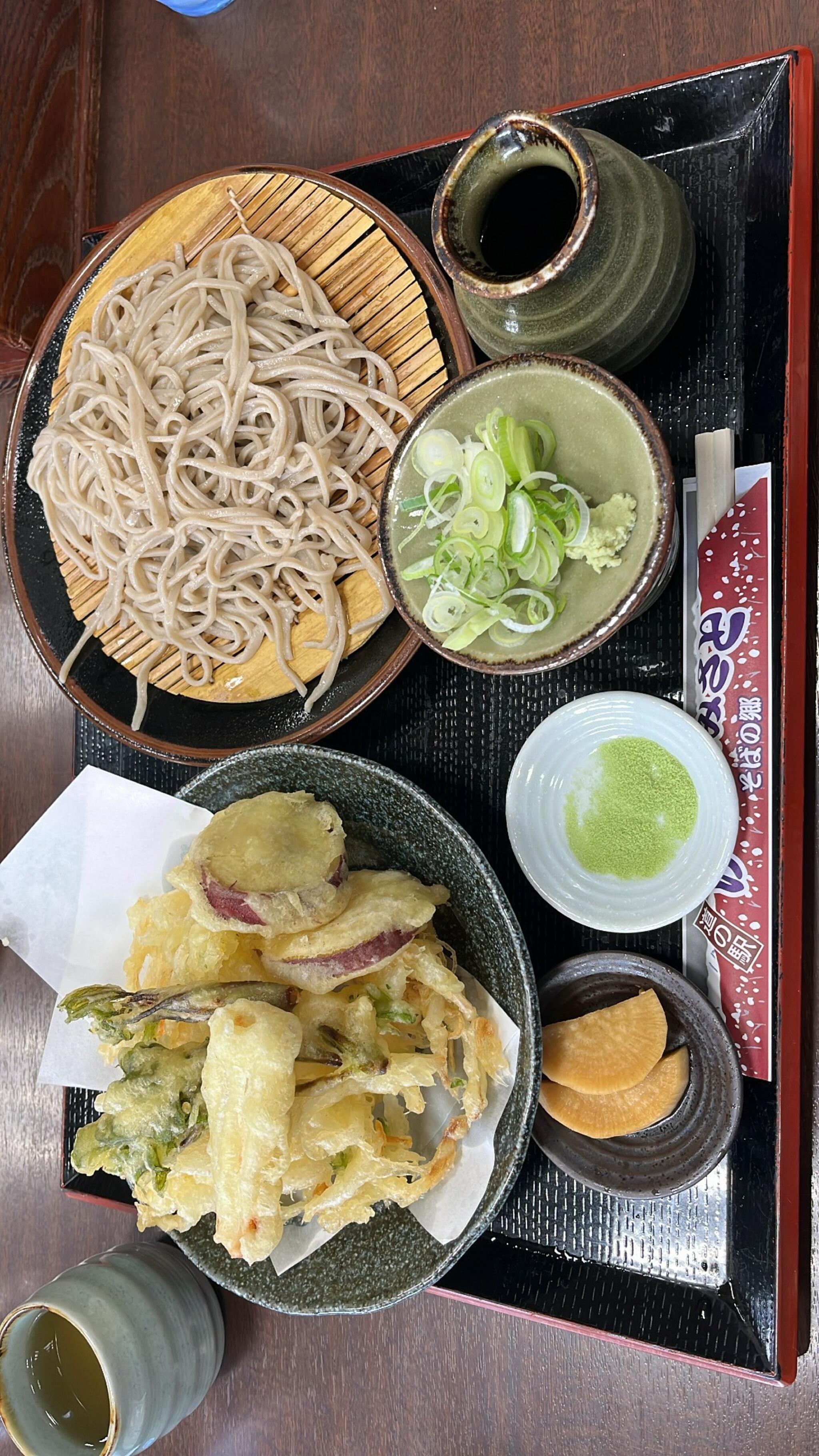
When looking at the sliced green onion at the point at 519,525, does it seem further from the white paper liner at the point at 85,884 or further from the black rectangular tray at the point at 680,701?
the white paper liner at the point at 85,884

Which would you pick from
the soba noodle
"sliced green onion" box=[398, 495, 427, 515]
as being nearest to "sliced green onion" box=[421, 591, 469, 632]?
"sliced green onion" box=[398, 495, 427, 515]

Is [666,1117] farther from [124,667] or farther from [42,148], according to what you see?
[42,148]

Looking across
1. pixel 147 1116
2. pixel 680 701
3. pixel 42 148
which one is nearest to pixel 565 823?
pixel 680 701

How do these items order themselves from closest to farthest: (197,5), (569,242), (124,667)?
(569,242) → (124,667) → (197,5)

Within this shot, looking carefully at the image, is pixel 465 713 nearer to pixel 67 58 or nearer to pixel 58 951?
pixel 58 951

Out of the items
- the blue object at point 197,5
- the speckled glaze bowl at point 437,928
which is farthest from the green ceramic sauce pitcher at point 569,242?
the blue object at point 197,5

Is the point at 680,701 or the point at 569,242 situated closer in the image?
the point at 569,242

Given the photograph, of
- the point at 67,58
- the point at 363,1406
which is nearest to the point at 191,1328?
the point at 363,1406
